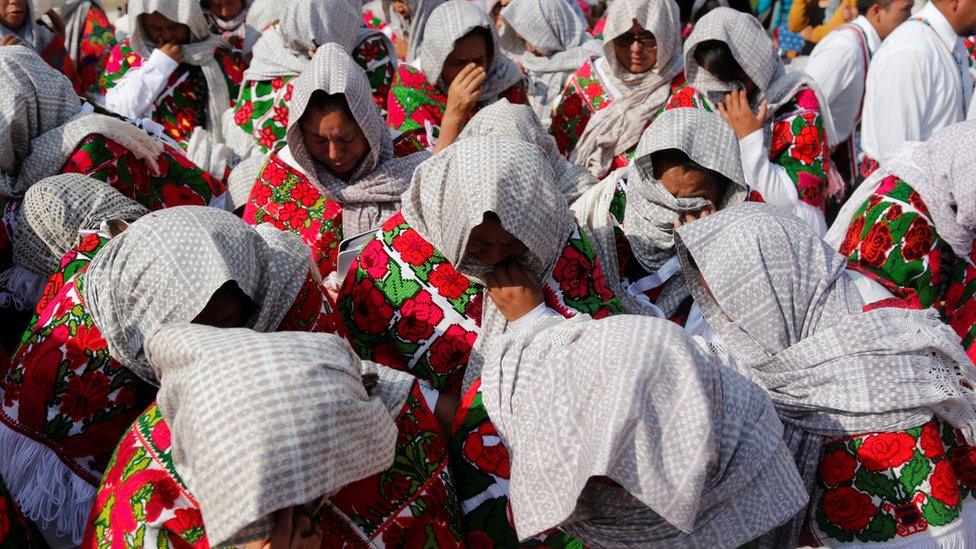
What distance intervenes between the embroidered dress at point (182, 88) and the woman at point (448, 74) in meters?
1.47

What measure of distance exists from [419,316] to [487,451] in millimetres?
723

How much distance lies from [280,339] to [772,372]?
4.38 ft

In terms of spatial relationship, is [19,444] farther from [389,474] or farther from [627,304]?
[627,304]

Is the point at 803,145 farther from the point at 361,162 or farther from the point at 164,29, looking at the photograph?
the point at 164,29

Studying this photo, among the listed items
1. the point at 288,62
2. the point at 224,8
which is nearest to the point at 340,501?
the point at 288,62

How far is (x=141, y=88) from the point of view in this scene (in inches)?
213

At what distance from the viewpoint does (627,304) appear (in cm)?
313

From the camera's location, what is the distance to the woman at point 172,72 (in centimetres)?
545

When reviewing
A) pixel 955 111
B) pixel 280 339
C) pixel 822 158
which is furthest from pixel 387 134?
pixel 955 111

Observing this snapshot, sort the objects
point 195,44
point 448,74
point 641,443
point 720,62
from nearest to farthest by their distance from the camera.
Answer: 1. point 641,443
2. point 720,62
3. point 448,74
4. point 195,44

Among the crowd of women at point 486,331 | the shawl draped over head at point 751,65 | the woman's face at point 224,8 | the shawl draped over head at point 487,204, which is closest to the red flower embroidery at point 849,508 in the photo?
the crowd of women at point 486,331

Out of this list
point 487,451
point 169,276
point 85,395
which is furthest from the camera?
point 85,395

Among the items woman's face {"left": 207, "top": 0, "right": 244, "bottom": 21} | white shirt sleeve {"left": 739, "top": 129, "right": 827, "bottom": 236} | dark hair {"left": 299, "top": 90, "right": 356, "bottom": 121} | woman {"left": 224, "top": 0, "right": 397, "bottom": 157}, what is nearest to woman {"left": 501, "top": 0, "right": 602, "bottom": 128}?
woman {"left": 224, "top": 0, "right": 397, "bottom": 157}

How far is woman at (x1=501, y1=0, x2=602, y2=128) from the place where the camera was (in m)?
6.52
